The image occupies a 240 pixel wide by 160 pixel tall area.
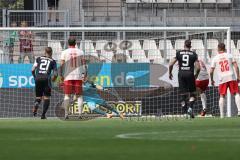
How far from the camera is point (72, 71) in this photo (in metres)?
20.0

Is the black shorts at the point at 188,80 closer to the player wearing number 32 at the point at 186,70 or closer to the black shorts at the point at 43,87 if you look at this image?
the player wearing number 32 at the point at 186,70

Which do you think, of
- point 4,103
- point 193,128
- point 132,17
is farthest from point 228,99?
point 132,17

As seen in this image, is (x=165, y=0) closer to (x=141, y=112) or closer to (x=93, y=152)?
(x=141, y=112)

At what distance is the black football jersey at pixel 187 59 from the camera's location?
20.2 m

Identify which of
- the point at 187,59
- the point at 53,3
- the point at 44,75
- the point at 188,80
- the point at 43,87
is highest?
the point at 53,3

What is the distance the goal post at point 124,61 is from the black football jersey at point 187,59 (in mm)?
2060

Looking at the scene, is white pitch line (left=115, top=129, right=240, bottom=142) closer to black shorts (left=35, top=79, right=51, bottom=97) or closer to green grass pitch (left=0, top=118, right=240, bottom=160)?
green grass pitch (left=0, top=118, right=240, bottom=160)

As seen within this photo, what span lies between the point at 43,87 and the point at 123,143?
10814mm

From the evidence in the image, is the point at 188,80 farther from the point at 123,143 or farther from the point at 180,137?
the point at 123,143

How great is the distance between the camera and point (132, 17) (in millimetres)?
31469

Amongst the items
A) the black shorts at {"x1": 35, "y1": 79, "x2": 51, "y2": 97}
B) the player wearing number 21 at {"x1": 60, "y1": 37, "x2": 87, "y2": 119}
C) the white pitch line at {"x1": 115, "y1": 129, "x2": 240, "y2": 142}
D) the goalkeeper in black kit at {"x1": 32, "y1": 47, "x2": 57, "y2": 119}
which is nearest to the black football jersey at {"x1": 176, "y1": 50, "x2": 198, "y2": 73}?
the player wearing number 21 at {"x1": 60, "y1": 37, "x2": 87, "y2": 119}

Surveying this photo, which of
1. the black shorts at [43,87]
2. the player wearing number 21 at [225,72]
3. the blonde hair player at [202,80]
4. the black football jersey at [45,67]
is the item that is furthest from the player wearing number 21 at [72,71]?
the blonde hair player at [202,80]

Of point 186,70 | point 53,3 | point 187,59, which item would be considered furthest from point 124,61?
point 53,3

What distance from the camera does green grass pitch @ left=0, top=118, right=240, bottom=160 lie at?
8.87 metres
